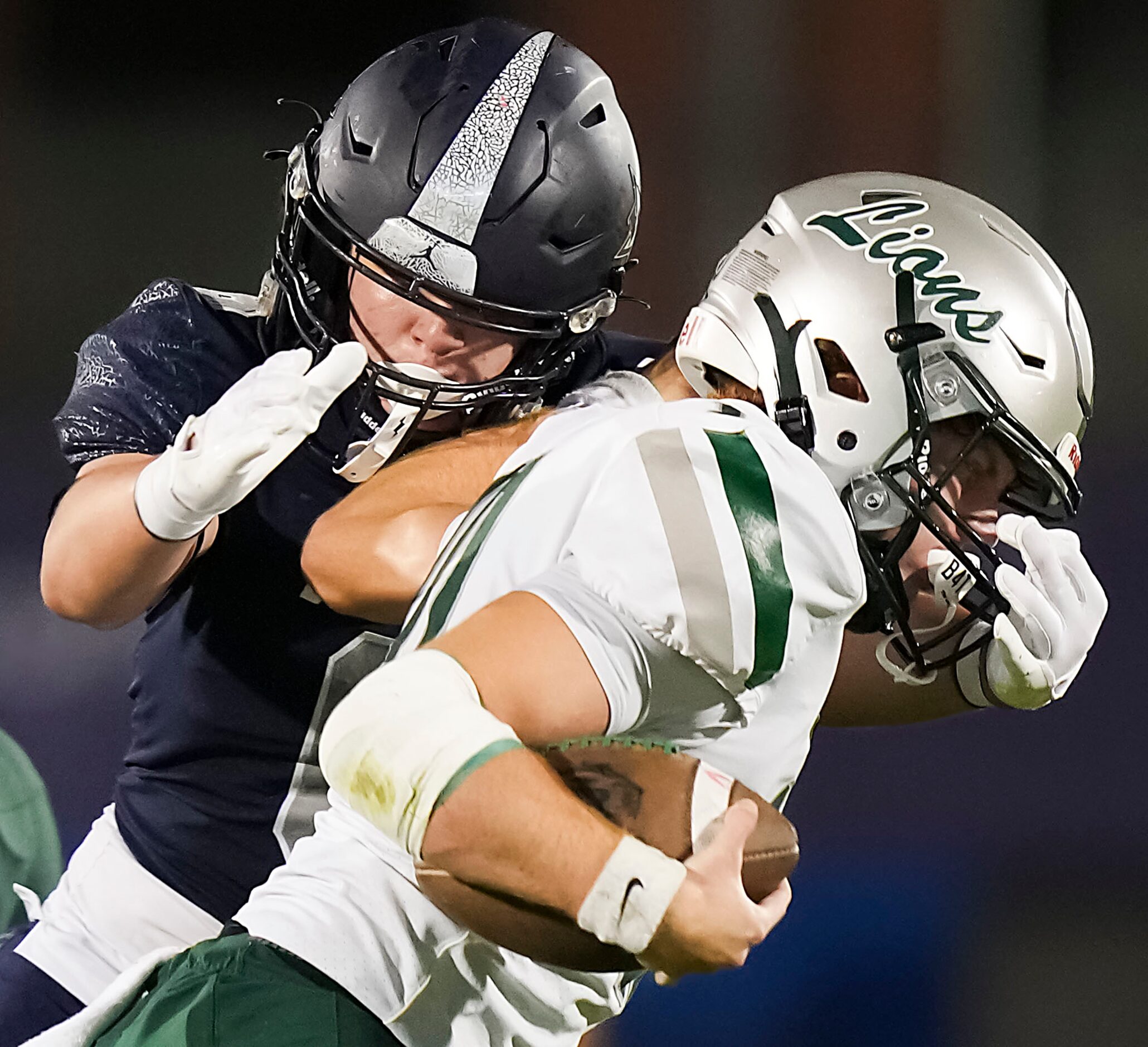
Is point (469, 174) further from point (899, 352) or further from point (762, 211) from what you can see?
point (762, 211)

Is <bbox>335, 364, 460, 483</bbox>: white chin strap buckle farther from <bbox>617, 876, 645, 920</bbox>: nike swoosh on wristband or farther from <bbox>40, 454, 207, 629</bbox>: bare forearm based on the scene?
<bbox>617, 876, 645, 920</bbox>: nike swoosh on wristband

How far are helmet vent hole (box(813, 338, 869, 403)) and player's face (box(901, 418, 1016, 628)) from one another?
72 mm

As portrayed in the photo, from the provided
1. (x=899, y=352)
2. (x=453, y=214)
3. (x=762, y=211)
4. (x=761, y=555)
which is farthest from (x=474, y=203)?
(x=762, y=211)

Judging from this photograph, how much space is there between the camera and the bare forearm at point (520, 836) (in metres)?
0.71

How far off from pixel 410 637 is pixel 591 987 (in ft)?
0.85

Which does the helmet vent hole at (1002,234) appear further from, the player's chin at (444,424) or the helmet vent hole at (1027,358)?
the player's chin at (444,424)

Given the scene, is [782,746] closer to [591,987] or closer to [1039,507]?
[591,987]

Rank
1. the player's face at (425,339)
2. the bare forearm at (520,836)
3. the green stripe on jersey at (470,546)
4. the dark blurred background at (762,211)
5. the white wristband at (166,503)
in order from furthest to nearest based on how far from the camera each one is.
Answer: the dark blurred background at (762,211), the player's face at (425,339), the white wristband at (166,503), the green stripe on jersey at (470,546), the bare forearm at (520,836)

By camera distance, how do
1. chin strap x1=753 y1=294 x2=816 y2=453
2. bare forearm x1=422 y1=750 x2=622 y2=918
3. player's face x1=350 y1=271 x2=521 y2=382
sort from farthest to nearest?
1. player's face x1=350 y1=271 x2=521 y2=382
2. chin strap x1=753 y1=294 x2=816 y2=453
3. bare forearm x1=422 y1=750 x2=622 y2=918

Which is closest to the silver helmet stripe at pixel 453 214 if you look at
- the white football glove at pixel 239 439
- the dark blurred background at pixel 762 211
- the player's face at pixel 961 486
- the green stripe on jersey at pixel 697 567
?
the white football glove at pixel 239 439

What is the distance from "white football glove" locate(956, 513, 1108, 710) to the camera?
136cm

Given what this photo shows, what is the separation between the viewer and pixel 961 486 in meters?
1.27

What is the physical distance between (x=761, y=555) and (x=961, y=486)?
549 millimetres

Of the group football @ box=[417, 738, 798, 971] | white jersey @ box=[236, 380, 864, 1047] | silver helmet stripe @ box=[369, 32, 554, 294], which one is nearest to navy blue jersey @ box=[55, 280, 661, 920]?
silver helmet stripe @ box=[369, 32, 554, 294]
